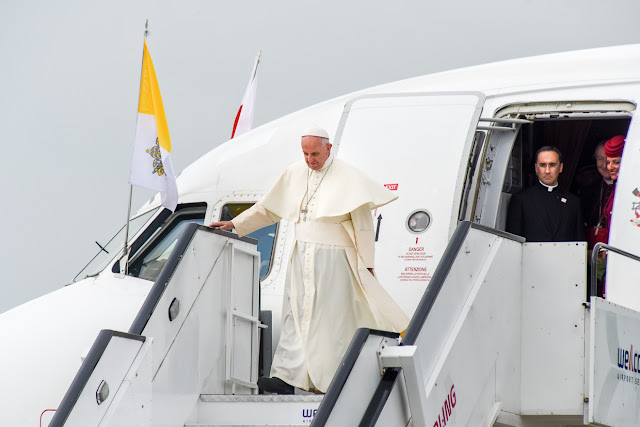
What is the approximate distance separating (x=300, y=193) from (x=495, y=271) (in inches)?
71.8

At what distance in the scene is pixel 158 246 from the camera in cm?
947

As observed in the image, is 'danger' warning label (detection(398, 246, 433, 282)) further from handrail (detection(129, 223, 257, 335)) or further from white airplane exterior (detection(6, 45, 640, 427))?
handrail (detection(129, 223, 257, 335))

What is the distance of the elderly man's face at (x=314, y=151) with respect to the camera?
7.75m

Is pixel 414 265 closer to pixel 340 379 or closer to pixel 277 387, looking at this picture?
pixel 277 387

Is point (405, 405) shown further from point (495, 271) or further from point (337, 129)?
point (337, 129)

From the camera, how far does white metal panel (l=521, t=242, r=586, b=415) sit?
271 inches

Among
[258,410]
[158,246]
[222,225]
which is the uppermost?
[222,225]

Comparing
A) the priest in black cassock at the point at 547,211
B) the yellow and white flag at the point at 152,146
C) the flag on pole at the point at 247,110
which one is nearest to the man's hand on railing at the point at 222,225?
the yellow and white flag at the point at 152,146

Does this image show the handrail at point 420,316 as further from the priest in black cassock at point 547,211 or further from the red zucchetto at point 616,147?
the red zucchetto at point 616,147

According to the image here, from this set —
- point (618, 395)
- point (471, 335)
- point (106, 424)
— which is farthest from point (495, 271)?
point (106, 424)

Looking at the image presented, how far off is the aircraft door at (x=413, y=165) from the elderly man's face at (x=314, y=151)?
1.16m

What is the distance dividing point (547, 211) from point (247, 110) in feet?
22.2

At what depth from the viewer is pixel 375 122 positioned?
926cm

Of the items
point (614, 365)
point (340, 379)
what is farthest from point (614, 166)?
point (340, 379)
